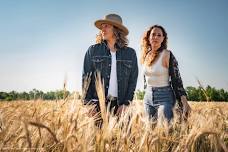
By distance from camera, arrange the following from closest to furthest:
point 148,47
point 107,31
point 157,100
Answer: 1. point 107,31
2. point 157,100
3. point 148,47

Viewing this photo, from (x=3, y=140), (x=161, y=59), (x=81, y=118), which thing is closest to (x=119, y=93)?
(x=161, y=59)

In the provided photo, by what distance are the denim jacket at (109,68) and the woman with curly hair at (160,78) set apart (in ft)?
0.95

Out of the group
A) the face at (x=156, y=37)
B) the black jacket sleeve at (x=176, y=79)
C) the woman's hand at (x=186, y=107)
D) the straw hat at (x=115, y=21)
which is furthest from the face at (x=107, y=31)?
the woman's hand at (x=186, y=107)

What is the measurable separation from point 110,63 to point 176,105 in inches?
34.9

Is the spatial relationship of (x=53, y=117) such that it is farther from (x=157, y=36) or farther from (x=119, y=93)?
(x=157, y=36)

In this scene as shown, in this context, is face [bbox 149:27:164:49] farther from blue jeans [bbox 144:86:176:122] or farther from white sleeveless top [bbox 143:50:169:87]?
blue jeans [bbox 144:86:176:122]

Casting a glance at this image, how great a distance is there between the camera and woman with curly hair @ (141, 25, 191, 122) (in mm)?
4410

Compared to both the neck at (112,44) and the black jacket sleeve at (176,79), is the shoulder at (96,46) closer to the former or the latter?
the neck at (112,44)

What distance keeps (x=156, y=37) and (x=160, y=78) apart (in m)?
0.45

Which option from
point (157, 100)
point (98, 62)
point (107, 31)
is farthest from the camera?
point (157, 100)

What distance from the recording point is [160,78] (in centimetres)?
450

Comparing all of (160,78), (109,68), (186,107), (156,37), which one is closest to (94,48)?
(109,68)

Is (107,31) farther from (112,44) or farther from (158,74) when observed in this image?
(158,74)

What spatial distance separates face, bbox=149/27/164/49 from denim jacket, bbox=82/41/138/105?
1.00 feet
